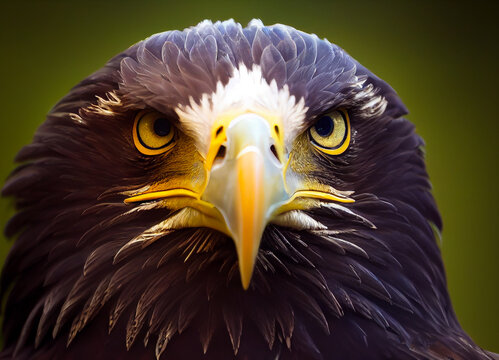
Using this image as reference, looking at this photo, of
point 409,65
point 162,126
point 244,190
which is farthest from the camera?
point 409,65

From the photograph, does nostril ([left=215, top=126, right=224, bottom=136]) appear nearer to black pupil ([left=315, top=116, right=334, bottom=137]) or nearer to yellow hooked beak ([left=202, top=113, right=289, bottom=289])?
yellow hooked beak ([left=202, top=113, right=289, bottom=289])

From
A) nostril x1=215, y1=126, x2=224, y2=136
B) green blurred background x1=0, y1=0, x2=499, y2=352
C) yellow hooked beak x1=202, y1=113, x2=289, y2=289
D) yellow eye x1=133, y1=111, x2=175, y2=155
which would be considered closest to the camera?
yellow hooked beak x1=202, y1=113, x2=289, y2=289

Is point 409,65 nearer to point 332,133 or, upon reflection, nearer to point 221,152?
point 332,133

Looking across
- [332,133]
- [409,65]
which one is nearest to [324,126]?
[332,133]

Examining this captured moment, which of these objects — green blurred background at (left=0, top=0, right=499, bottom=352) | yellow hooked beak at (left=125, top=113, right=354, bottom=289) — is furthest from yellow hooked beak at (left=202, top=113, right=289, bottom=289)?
green blurred background at (left=0, top=0, right=499, bottom=352)

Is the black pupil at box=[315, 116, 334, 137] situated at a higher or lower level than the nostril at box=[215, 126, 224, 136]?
higher

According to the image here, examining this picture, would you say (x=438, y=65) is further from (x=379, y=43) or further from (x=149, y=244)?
(x=149, y=244)
